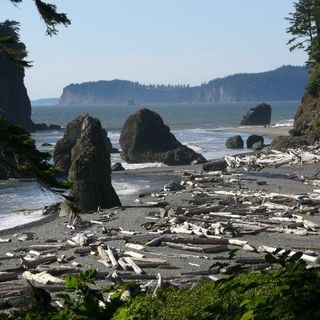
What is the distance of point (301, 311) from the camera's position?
368 centimetres

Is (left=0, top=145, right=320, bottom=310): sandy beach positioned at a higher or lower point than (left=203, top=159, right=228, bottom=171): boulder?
higher

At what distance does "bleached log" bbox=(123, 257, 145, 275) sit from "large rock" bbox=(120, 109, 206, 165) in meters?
41.7

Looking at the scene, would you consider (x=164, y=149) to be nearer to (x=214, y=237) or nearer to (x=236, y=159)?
(x=236, y=159)

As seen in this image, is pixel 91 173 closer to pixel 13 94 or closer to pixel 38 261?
pixel 38 261

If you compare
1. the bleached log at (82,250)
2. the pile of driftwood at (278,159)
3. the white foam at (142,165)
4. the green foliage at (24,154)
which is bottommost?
the white foam at (142,165)

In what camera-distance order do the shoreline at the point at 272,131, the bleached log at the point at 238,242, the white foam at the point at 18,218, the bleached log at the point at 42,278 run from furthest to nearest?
the shoreline at the point at 272,131 < the white foam at the point at 18,218 < the bleached log at the point at 238,242 < the bleached log at the point at 42,278

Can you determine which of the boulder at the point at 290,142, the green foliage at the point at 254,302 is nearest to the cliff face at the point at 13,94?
the boulder at the point at 290,142

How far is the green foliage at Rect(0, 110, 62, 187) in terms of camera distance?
24.1ft

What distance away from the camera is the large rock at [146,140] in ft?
192

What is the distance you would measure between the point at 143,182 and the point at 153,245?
24003mm

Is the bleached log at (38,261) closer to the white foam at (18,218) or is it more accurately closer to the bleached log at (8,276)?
the bleached log at (8,276)

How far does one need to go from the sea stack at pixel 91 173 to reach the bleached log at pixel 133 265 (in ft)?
38.4

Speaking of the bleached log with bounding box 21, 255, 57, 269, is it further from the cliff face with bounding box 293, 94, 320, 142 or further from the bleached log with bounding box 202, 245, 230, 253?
the cliff face with bounding box 293, 94, 320, 142

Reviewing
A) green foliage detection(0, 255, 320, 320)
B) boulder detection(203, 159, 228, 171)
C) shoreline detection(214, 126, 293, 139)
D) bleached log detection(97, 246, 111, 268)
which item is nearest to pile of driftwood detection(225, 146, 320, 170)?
boulder detection(203, 159, 228, 171)
